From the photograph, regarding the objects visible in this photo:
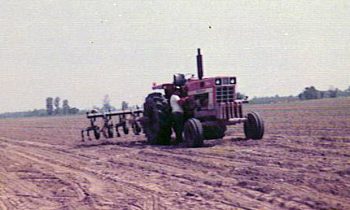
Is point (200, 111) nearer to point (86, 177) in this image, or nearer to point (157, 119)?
point (157, 119)

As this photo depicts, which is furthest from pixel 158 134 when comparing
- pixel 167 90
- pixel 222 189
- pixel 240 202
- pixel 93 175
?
pixel 240 202

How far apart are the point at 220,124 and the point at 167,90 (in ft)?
8.34

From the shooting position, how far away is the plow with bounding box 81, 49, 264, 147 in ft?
45.9

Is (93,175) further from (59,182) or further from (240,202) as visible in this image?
(240,202)

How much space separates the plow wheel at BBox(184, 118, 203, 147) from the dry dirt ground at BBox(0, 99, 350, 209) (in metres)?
0.36

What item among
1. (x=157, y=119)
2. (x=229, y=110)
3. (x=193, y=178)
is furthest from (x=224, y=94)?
(x=193, y=178)

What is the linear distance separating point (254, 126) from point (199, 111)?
1589 mm

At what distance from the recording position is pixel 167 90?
52.7 ft

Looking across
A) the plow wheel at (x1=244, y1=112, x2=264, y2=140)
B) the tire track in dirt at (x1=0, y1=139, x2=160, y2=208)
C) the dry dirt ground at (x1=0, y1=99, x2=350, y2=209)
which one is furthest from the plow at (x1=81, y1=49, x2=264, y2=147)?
the tire track in dirt at (x1=0, y1=139, x2=160, y2=208)

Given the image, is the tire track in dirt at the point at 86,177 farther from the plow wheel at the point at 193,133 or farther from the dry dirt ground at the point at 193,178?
the plow wheel at the point at 193,133

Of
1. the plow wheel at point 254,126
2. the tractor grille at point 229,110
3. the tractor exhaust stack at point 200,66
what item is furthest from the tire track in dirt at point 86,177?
the plow wheel at point 254,126

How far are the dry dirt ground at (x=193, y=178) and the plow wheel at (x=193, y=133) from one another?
0.36 meters

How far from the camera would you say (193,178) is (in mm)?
9023

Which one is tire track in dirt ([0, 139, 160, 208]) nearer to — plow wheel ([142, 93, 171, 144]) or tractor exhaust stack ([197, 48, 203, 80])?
plow wheel ([142, 93, 171, 144])
